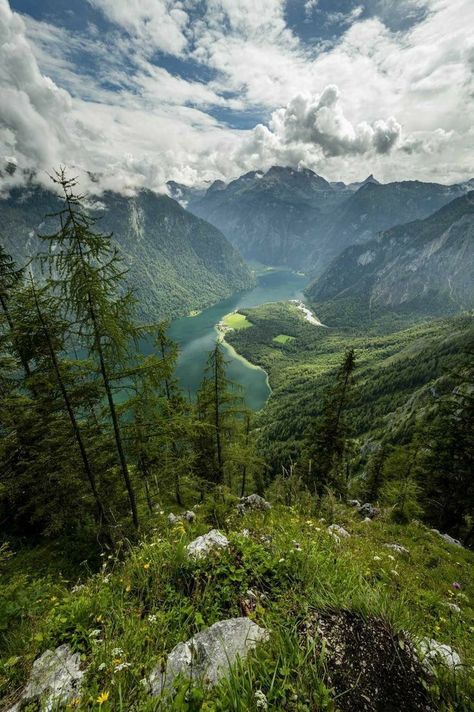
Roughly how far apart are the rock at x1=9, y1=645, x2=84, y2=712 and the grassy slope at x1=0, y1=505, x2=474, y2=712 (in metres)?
0.12

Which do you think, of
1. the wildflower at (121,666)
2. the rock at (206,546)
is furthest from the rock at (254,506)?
the wildflower at (121,666)

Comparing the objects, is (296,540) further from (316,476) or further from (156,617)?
(316,476)

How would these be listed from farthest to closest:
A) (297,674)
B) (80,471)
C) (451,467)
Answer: (451,467) < (80,471) < (297,674)

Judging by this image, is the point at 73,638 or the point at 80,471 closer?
the point at 73,638

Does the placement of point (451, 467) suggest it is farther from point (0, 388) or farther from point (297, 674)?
point (0, 388)

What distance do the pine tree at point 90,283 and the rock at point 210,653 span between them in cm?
759

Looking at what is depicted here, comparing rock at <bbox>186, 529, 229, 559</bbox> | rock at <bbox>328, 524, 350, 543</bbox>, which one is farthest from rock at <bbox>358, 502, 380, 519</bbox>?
rock at <bbox>186, 529, 229, 559</bbox>

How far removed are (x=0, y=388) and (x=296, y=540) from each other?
15.2m

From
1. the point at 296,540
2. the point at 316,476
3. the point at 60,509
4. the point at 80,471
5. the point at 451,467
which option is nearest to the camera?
the point at 296,540

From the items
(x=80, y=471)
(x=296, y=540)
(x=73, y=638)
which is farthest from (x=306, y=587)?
(x=80, y=471)

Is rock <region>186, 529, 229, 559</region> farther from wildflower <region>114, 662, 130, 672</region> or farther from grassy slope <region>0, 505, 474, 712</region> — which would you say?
wildflower <region>114, 662, 130, 672</region>

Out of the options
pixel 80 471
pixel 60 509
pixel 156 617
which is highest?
pixel 156 617

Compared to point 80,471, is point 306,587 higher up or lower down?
higher up

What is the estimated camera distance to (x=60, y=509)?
15234 mm
